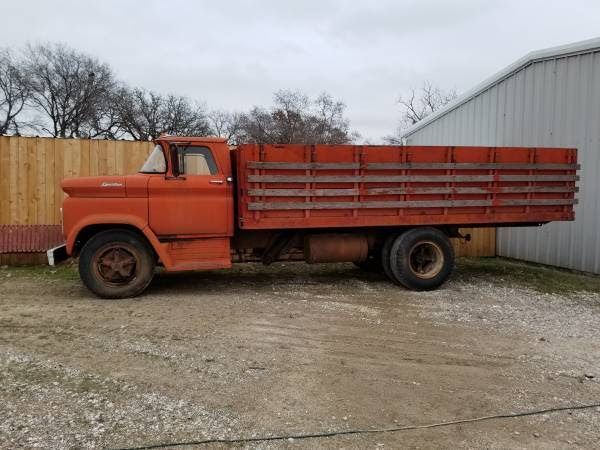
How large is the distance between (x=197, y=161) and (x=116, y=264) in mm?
1872

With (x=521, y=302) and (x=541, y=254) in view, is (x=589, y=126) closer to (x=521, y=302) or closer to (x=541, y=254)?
(x=541, y=254)

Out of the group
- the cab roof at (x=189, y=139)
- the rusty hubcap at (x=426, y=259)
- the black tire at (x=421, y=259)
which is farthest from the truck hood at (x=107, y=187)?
the rusty hubcap at (x=426, y=259)

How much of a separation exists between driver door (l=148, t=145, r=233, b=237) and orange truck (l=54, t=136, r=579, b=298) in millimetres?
15

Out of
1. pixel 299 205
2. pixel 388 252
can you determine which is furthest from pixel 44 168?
pixel 388 252

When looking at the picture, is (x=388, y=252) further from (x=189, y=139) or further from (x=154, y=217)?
(x=154, y=217)

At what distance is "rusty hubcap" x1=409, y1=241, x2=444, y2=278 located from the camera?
320 inches

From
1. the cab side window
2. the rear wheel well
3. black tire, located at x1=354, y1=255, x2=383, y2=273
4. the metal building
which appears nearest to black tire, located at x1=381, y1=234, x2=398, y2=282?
black tire, located at x1=354, y1=255, x2=383, y2=273

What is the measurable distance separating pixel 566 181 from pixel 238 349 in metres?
6.32

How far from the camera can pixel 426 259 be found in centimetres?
834

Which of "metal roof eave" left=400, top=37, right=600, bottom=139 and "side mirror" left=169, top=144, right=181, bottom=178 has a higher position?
"metal roof eave" left=400, top=37, right=600, bottom=139

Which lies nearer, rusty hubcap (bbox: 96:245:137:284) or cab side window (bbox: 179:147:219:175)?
rusty hubcap (bbox: 96:245:137:284)

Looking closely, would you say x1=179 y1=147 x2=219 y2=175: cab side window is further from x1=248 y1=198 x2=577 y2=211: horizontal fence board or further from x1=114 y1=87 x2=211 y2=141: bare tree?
x1=114 y1=87 x2=211 y2=141: bare tree

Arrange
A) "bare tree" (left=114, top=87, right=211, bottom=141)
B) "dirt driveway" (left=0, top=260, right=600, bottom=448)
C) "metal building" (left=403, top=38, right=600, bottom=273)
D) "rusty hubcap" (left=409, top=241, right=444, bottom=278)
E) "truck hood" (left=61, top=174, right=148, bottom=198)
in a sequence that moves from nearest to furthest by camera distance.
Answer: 1. "dirt driveway" (left=0, top=260, right=600, bottom=448)
2. "truck hood" (left=61, top=174, right=148, bottom=198)
3. "rusty hubcap" (left=409, top=241, right=444, bottom=278)
4. "metal building" (left=403, top=38, right=600, bottom=273)
5. "bare tree" (left=114, top=87, right=211, bottom=141)

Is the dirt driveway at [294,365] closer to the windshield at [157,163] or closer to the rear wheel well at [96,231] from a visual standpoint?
the rear wheel well at [96,231]
